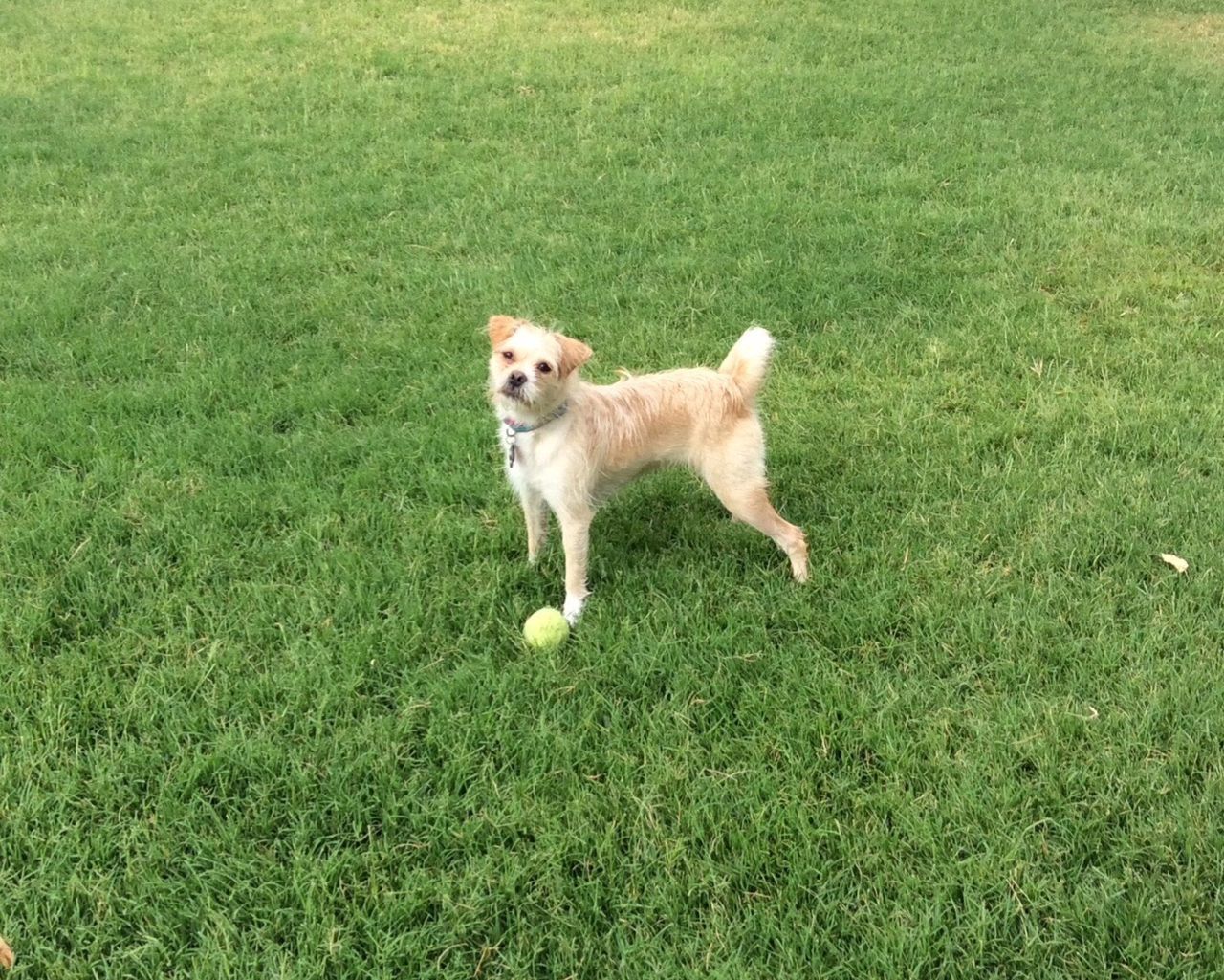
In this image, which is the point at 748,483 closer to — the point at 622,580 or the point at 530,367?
the point at 622,580

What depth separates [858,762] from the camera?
109 inches

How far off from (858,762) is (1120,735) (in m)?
0.79

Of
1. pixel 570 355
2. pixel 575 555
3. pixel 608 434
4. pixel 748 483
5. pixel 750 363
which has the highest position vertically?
pixel 570 355

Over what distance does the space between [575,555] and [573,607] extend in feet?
0.66

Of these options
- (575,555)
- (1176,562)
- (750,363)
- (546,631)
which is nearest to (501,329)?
(575,555)

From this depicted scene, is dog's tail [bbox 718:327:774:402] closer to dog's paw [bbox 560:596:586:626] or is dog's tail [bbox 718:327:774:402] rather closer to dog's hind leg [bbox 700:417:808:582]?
dog's hind leg [bbox 700:417:808:582]

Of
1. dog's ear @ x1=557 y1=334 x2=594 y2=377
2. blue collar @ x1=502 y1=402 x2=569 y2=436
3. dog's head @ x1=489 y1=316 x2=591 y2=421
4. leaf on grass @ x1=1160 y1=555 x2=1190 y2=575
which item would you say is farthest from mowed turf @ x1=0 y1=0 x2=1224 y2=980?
dog's ear @ x1=557 y1=334 x2=594 y2=377

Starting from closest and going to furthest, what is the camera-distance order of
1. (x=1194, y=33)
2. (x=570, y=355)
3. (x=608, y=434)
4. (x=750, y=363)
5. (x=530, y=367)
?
1. (x=530, y=367)
2. (x=570, y=355)
3. (x=608, y=434)
4. (x=750, y=363)
5. (x=1194, y=33)

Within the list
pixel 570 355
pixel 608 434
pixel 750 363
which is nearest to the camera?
pixel 570 355

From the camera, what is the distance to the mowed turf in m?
2.41

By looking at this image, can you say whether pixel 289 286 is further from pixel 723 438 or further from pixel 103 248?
pixel 723 438

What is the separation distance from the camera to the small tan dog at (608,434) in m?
3.20

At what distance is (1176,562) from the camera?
3465mm

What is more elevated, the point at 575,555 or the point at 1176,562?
the point at 575,555
